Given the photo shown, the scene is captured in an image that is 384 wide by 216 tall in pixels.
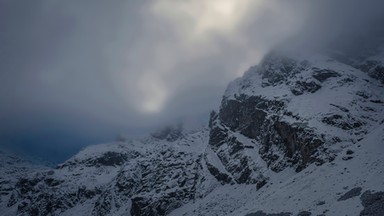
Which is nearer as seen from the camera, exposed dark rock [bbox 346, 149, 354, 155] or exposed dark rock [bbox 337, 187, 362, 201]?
exposed dark rock [bbox 337, 187, 362, 201]

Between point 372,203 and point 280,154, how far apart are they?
48938 millimetres

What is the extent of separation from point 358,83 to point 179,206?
67.3m

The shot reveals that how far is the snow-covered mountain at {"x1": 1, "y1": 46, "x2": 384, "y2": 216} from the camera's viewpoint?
60969mm

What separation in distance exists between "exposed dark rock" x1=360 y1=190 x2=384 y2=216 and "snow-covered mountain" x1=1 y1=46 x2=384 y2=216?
0.41ft

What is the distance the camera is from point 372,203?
46.9 metres

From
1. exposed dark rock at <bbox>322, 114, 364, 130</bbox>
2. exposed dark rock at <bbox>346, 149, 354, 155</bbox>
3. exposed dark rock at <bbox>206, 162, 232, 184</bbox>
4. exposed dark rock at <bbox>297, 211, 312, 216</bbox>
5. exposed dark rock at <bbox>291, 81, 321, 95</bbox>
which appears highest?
exposed dark rock at <bbox>291, 81, 321, 95</bbox>

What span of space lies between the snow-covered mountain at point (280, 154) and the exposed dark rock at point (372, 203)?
0.13 metres

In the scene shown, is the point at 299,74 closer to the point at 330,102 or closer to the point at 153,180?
the point at 330,102

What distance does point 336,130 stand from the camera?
83438 millimetres

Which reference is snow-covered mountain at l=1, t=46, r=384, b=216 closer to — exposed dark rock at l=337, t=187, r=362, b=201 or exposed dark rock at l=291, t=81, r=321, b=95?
exposed dark rock at l=337, t=187, r=362, b=201

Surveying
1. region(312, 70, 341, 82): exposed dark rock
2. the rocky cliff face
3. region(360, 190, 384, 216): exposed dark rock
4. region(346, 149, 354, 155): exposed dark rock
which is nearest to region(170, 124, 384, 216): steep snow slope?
region(346, 149, 354, 155): exposed dark rock

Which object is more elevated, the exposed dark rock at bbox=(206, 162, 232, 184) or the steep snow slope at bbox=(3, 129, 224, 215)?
the steep snow slope at bbox=(3, 129, 224, 215)

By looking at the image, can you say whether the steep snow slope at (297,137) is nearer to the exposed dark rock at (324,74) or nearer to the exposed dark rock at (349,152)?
the exposed dark rock at (349,152)

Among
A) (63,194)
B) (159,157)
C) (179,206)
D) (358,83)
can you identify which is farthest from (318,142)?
(63,194)
